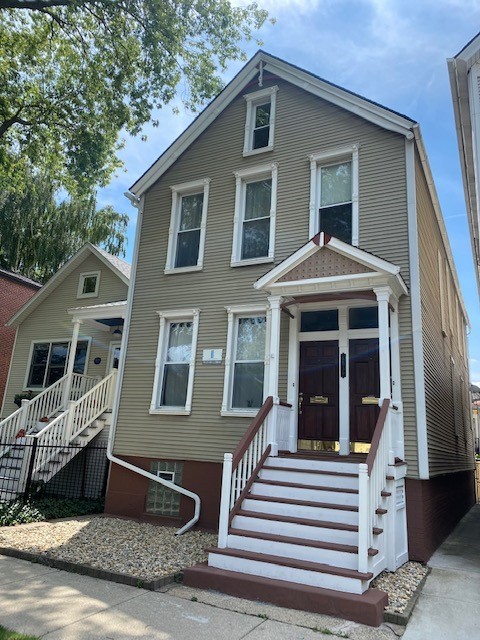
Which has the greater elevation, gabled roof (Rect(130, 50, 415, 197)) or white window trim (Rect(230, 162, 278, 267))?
gabled roof (Rect(130, 50, 415, 197))

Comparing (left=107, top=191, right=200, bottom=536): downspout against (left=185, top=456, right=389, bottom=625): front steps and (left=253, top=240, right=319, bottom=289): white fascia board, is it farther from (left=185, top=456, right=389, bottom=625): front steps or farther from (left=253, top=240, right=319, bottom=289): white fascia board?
(left=253, top=240, right=319, bottom=289): white fascia board

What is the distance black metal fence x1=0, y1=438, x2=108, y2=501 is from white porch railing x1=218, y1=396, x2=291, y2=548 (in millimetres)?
4979

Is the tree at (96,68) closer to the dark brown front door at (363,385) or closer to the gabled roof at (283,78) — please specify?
the gabled roof at (283,78)

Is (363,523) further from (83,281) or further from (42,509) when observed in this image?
(83,281)

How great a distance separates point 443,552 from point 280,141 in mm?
8168

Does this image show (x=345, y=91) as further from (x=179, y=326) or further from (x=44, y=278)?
(x=44, y=278)

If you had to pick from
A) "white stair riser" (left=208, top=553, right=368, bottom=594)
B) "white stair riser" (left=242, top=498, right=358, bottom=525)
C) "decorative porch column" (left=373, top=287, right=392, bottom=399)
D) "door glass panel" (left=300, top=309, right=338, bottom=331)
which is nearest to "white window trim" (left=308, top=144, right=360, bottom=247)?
"door glass panel" (left=300, top=309, right=338, bottom=331)

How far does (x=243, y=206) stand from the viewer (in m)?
9.88

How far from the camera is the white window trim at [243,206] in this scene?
9164 millimetres

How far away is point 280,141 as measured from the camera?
9.67 m

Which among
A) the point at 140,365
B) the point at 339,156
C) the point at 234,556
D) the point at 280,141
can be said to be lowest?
the point at 234,556

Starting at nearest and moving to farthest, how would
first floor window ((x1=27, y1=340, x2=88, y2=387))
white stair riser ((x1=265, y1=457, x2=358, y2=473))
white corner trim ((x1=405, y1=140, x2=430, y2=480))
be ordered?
1. white stair riser ((x1=265, y1=457, x2=358, y2=473))
2. white corner trim ((x1=405, y1=140, x2=430, y2=480))
3. first floor window ((x1=27, y1=340, x2=88, y2=387))

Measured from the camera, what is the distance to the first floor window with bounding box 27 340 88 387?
15.1 meters

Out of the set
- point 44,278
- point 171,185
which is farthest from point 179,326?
point 44,278
